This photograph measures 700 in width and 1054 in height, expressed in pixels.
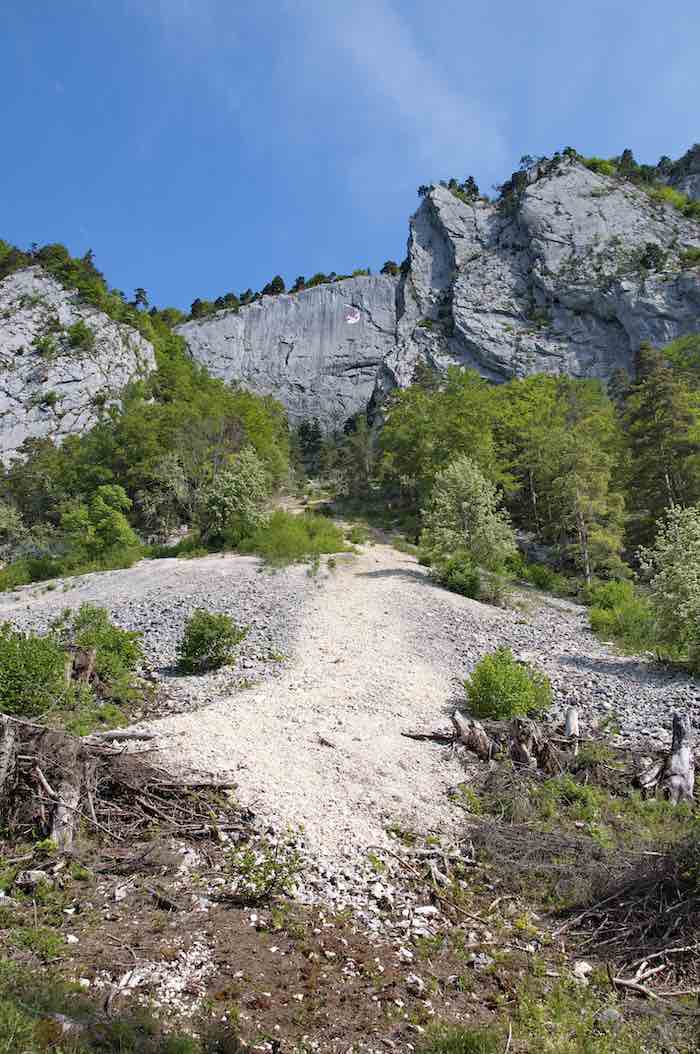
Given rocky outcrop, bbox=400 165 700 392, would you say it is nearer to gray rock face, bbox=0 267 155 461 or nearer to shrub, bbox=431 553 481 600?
gray rock face, bbox=0 267 155 461

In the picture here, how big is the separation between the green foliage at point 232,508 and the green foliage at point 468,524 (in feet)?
26.2

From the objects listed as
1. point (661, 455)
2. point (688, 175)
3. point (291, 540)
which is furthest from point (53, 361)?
point (688, 175)

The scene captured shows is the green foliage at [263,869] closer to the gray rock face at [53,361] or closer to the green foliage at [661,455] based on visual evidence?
the green foliage at [661,455]

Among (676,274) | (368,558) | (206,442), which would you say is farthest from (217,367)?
(368,558)

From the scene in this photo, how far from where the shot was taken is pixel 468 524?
23.3m

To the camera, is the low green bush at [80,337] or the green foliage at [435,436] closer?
the green foliage at [435,436]

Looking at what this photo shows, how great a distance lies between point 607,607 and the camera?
66.3 ft

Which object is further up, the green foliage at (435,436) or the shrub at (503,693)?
the green foliage at (435,436)

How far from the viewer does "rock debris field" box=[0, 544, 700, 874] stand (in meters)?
7.41

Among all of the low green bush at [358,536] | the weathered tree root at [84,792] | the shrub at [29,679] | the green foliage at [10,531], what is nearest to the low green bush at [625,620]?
the weathered tree root at [84,792]

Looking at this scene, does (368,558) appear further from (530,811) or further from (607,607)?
(530,811)

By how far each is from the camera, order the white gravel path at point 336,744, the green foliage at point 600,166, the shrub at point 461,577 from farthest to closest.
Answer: the green foliage at point 600,166 → the shrub at point 461,577 → the white gravel path at point 336,744

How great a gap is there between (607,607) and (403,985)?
17.6 meters

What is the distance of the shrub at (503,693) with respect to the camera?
34.1ft
